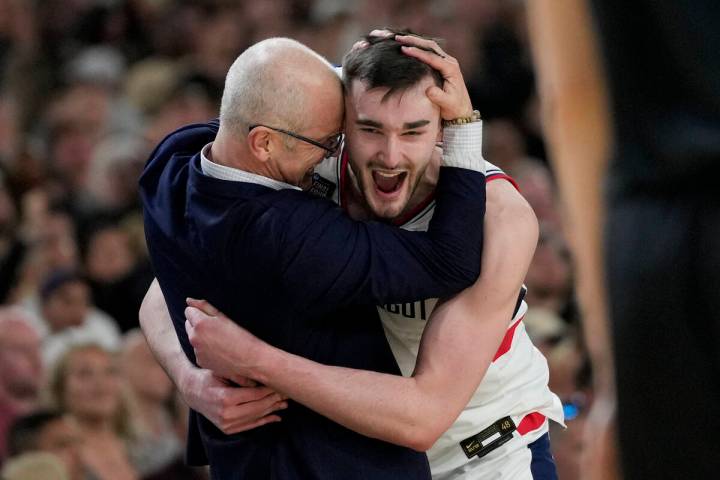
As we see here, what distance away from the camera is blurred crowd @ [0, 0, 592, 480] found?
5.85 meters

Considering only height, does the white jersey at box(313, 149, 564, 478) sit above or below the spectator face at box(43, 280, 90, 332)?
above

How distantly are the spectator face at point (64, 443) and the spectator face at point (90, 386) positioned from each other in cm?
20

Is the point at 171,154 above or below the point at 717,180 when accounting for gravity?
below

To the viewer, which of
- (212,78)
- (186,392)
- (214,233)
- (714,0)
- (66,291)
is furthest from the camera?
(212,78)

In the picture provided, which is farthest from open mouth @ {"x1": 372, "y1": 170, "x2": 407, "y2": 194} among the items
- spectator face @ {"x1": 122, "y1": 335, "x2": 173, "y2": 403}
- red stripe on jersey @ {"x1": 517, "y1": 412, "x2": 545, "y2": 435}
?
spectator face @ {"x1": 122, "y1": 335, "x2": 173, "y2": 403}

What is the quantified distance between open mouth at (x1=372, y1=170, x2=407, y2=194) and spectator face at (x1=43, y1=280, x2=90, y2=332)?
3.54 meters

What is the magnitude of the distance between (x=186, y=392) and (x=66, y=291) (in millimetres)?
3313

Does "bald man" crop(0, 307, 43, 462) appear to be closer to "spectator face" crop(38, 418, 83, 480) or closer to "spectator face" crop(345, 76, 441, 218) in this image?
"spectator face" crop(38, 418, 83, 480)

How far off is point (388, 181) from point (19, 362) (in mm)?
3213

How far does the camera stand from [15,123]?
8281mm

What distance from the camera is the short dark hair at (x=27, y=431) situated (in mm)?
5449

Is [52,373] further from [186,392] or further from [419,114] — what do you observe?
[419,114]

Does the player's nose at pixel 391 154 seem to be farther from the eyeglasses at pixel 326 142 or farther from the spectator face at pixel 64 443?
the spectator face at pixel 64 443

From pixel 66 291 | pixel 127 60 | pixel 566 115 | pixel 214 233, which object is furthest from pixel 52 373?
pixel 566 115
